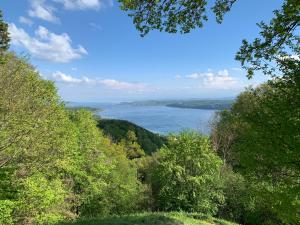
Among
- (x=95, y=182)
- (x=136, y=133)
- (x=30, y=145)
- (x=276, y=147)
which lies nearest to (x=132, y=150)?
(x=136, y=133)

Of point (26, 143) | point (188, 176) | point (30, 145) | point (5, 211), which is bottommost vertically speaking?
point (188, 176)

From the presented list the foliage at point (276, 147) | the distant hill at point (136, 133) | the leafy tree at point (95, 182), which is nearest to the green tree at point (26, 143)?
the leafy tree at point (95, 182)

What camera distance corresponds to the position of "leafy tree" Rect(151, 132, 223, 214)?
29.6m

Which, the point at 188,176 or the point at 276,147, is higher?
the point at 276,147

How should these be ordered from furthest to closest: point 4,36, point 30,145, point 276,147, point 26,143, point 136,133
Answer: point 136,133
point 4,36
point 30,145
point 26,143
point 276,147

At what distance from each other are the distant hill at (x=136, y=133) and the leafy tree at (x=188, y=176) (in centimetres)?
5057

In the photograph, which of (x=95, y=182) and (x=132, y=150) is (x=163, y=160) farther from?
(x=132, y=150)

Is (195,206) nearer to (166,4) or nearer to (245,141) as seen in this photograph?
(245,141)

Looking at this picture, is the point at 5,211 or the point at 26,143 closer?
the point at 5,211

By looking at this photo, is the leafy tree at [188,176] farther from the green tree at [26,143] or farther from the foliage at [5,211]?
the foliage at [5,211]

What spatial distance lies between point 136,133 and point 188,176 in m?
58.7

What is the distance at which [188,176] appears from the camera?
1179 inches

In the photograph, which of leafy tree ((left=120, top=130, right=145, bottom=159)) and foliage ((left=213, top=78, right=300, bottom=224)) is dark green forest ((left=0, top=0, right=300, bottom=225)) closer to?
foliage ((left=213, top=78, right=300, bottom=224))

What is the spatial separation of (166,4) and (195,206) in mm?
24017
